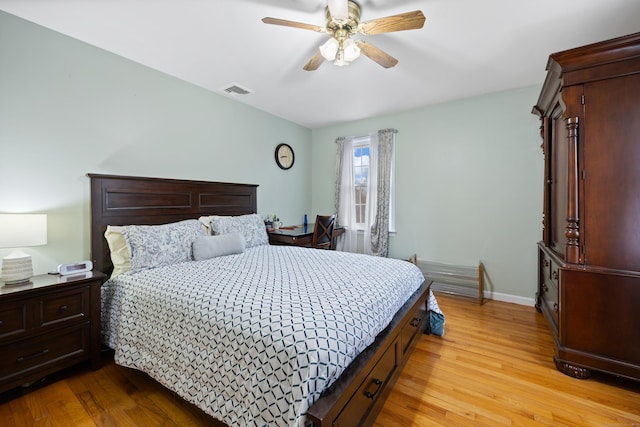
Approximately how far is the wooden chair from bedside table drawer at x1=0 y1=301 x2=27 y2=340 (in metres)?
2.70

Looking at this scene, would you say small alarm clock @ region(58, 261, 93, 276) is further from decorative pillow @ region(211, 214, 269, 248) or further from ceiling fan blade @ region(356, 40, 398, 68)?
ceiling fan blade @ region(356, 40, 398, 68)

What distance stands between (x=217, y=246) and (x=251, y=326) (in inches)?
59.2

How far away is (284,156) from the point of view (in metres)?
4.36

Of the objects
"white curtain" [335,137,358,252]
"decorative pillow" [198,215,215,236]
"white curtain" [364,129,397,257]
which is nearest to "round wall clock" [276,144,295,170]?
"white curtain" [335,137,358,252]

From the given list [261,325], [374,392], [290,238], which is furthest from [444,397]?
[290,238]

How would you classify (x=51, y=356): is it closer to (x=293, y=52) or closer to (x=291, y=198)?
(x=293, y=52)

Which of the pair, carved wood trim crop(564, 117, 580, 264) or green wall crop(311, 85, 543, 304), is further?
green wall crop(311, 85, 543, 304)

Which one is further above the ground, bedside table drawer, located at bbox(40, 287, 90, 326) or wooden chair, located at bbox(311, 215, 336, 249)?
wooden chair, located at bbox(311, 215, 336, 249)

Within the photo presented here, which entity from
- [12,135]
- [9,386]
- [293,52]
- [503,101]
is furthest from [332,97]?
[9,386]

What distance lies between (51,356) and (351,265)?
7.15 feet

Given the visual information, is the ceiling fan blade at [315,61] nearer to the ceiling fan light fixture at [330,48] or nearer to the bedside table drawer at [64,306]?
the ceiling fan light fixture at [330,48]

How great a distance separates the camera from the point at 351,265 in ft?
7.33

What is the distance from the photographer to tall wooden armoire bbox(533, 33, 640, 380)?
173cm

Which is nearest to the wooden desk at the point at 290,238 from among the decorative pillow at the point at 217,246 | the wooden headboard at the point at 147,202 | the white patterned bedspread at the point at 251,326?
the wooden headboard at the point at 147,202
